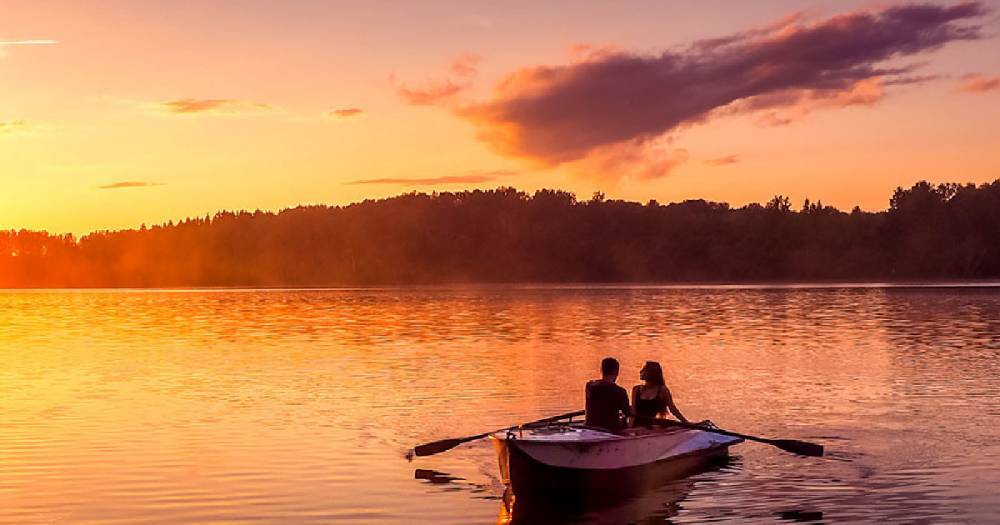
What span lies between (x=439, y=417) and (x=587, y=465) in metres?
13.8

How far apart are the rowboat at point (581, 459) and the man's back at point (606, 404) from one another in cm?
37

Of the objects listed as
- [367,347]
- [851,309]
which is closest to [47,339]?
[367,347]

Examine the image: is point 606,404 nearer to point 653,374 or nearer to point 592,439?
point 592,439

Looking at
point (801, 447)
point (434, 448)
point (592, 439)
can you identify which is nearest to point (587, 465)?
point (592, 439)

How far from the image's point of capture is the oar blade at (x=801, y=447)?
26.1 meters

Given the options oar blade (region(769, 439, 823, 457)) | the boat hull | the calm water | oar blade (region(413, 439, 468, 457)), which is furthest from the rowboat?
oar blade (region(413, 439, 468, 457))

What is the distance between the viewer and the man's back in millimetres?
22922

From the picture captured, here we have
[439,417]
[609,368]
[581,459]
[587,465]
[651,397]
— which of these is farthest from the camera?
[439,417]

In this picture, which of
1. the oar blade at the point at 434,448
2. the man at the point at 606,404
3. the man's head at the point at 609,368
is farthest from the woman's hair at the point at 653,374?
the oar blade at the point at 434,448

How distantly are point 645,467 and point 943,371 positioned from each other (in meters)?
28.8

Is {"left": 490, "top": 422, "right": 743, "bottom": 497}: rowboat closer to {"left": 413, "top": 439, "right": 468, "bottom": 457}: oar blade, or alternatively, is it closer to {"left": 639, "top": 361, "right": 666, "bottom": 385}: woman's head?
{"left": 639, "top": 361, "right": 666, "bottom": 385}: woman's head

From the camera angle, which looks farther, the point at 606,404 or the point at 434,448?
the point at 434,448

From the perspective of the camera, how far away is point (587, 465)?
854 inches

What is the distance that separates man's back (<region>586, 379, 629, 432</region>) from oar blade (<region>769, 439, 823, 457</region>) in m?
5.15
